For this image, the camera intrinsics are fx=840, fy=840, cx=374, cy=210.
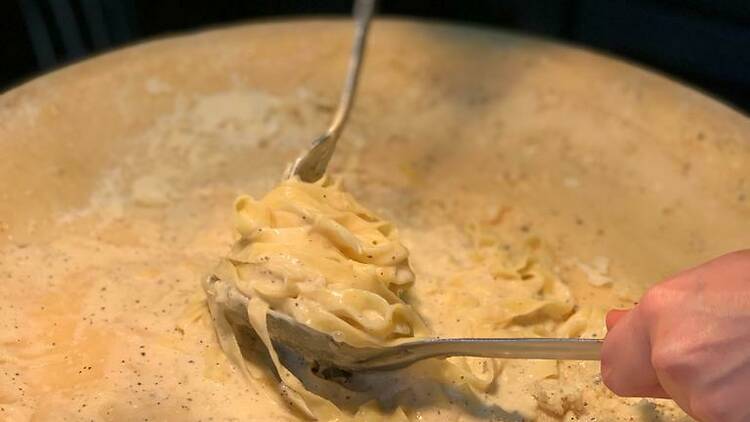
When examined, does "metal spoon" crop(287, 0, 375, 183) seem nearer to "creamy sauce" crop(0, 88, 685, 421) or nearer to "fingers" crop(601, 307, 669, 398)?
"creamy sauce" crop(0, 88, 685, 421)

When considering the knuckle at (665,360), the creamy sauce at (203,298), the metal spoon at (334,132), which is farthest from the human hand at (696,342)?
the metal spoon at (334,132)

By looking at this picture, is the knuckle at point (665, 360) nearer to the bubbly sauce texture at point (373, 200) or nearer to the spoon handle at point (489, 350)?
the spoon handle at point (489, 350)

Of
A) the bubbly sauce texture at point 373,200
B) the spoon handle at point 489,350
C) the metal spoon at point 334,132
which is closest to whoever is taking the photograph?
the spoon handle at point 489,350

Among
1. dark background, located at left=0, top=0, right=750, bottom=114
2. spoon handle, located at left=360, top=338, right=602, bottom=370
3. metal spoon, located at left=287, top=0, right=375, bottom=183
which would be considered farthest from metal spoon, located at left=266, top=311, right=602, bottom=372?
dark background, located at left=0, top=0, right=750, bottom=114

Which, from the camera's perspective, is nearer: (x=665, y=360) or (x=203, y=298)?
(x=665, y=360)

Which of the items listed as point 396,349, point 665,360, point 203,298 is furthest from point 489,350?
point 203,298

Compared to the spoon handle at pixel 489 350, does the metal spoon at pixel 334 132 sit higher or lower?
higher

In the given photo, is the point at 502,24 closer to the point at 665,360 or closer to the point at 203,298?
the point at 203,298
